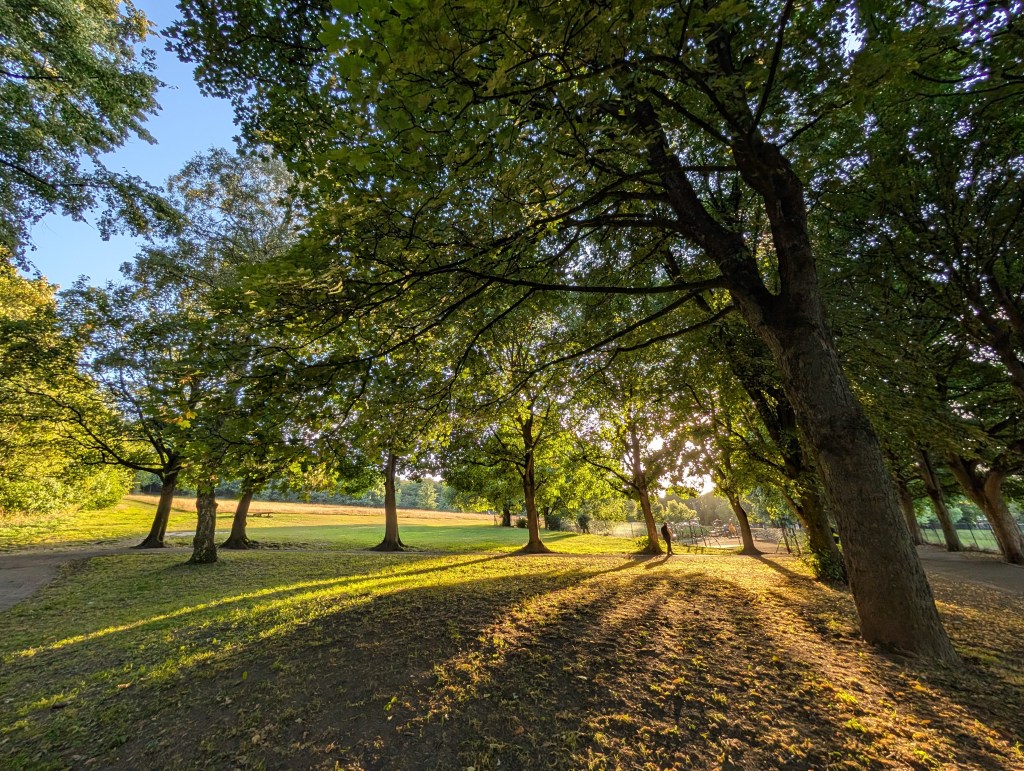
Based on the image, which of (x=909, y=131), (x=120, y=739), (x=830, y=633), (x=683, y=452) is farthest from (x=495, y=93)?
(x=683, y=452)

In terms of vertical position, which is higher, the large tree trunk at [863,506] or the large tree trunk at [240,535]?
the large tree trunk at [863,506]

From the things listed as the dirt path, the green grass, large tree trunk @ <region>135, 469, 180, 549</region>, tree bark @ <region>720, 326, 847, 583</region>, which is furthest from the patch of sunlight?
the green grass

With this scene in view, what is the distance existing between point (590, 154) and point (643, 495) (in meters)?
18.3

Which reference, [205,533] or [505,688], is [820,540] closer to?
[505,688]

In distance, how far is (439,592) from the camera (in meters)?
7.65

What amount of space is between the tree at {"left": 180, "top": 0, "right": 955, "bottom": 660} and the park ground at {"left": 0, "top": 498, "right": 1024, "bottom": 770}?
1.34 meters

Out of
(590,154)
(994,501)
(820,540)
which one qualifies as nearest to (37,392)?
(590,154)

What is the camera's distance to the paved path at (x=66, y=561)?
9686 mm

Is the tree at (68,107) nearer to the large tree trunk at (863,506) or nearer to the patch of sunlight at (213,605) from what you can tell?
the patch of sunlight at (213,605)

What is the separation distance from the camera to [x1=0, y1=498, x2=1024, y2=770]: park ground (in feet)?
9.50

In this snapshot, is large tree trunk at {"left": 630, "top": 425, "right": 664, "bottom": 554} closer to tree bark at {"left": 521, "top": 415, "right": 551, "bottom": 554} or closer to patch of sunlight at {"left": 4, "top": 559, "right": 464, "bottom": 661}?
tree bark at {"left": 521, "top": 415, "right": 551, "bottom": 554}

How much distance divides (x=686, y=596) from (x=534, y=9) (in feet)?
26.9

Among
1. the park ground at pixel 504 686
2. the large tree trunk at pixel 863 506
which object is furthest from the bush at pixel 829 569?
the large tree trunk at pixel 863 506

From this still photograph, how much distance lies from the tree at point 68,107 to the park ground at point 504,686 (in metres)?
10.2
